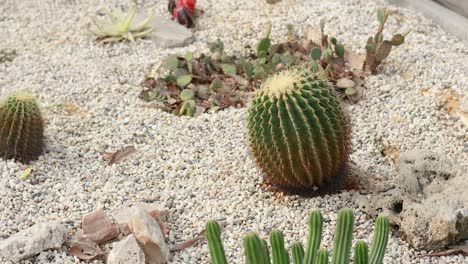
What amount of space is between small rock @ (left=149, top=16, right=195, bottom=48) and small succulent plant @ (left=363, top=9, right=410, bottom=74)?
1365 millimetres

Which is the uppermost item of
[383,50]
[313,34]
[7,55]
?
[383,50]

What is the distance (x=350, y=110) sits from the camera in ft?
15.3

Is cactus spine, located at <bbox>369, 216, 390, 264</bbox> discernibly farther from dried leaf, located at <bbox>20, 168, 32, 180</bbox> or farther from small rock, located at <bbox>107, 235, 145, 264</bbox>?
dried leaf, located at <bbox>20, 168, 32, 180</bbox>

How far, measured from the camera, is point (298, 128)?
3541 mm

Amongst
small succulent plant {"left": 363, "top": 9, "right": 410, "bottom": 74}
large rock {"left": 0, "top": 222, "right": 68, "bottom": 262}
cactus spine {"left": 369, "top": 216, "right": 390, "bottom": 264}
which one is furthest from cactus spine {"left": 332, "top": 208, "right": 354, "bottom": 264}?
small succulent plant {"left": 363, "top": 9, "right": 410, "bottom": 74}

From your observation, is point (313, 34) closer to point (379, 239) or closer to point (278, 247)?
point (379, 239)

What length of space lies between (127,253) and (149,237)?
0.38 feet

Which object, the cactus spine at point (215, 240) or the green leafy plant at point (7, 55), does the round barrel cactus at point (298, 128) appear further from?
the green leafy plant at point (7, 55)

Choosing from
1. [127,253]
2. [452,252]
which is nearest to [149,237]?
[127,253]

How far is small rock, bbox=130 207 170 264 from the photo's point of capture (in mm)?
3480

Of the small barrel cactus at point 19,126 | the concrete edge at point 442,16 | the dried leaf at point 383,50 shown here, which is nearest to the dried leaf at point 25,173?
the small barrel cactus at point 19,126

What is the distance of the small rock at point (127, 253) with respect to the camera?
3.43m

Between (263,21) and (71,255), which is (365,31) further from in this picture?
(71,255)

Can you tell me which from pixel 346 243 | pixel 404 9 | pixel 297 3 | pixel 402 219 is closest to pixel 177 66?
pixel 297 3
